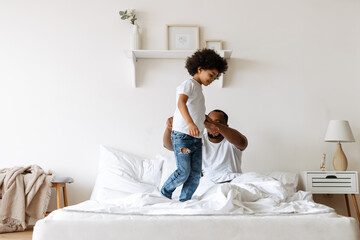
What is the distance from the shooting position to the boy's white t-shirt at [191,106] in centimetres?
220

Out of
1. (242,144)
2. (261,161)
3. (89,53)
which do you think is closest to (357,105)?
(261,161)

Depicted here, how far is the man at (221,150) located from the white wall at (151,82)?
42 cm

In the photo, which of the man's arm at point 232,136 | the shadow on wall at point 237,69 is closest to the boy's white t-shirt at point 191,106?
the man's arm at point 232,136

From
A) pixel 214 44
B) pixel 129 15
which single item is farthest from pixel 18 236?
pixel 214 44

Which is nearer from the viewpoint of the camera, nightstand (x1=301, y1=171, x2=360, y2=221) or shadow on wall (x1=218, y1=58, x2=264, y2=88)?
nightstand (x1=301, y1=171, x2=360, y2=221)

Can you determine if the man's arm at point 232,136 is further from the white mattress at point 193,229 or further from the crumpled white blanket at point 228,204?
the white mattress at point 193,229

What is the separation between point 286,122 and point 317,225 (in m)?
1.80

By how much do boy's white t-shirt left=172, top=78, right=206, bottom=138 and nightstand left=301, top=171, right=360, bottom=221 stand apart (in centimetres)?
118

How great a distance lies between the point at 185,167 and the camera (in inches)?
84.9

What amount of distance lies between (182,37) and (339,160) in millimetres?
1631

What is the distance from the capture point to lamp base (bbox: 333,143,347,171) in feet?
10.0

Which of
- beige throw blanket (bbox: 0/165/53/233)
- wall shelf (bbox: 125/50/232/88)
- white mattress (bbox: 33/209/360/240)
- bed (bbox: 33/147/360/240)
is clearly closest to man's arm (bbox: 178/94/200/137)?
bed (bbox: 33/147/360/240)

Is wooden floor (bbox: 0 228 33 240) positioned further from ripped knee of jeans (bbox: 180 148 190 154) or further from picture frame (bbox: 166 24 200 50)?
picture frame (bbox: 166 24 200 50)

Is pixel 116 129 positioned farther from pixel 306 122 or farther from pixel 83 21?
pixel 306 122
